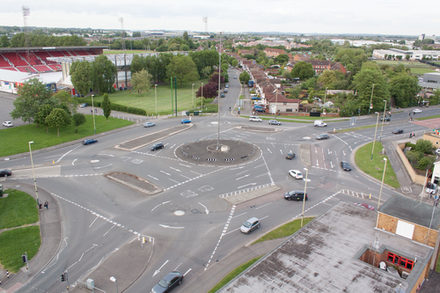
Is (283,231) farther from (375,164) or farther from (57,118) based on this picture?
(57,118)

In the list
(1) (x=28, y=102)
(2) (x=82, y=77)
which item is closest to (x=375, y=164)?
(1) (x=28, y=102)

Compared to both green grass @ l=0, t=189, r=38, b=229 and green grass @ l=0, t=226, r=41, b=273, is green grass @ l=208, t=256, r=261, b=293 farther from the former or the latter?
green grass @ l=0, t=189, r=38, b=229

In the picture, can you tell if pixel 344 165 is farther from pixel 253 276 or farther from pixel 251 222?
pixel 253 276

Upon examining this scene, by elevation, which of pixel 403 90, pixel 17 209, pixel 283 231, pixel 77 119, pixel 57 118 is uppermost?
pixel 403 90

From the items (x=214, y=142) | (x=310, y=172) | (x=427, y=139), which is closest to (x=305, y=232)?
(x=310, y=172)

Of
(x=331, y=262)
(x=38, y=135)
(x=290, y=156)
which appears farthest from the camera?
(x=38, y=135)

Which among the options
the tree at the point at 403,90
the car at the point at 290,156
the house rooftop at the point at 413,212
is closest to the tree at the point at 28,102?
the car at the point at 290,156

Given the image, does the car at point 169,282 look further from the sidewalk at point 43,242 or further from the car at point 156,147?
the car at point 156,147

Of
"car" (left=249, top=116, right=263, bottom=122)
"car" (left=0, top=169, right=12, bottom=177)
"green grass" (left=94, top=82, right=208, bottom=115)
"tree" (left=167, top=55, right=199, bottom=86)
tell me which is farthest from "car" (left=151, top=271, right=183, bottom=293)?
"tree" (left=167, top=55, right=199, bottom=86)
